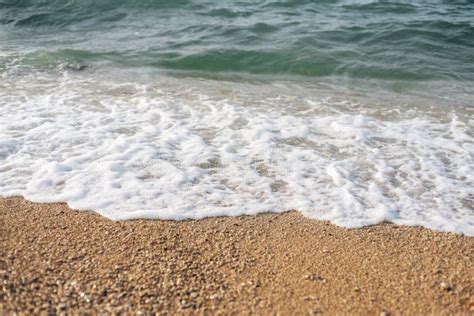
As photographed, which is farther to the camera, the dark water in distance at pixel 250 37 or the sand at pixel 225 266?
the dark water in distance at pixel 250 37

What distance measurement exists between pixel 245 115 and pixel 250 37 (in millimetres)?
4695

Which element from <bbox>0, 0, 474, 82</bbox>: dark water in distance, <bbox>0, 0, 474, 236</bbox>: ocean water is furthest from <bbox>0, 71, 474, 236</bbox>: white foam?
<bbox>0, 0, 474, 82</bbox>: dark water in distance

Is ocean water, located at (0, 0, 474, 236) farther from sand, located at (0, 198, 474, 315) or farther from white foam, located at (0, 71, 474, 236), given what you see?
sand, located at (0, 198, 474, 315)

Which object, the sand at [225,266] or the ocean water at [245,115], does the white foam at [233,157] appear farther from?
the sand at [225,266]

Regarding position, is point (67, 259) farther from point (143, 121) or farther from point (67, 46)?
point (67, 46)

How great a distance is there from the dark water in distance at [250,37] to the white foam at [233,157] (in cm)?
212

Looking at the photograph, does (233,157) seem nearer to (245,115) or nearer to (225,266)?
(245,115)

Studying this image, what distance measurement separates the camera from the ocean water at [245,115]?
11.8 feet

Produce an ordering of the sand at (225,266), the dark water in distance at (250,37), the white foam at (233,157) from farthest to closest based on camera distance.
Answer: the dark water in distance at (250,37) → the white foam at (233,157) → the sand at (225,266)

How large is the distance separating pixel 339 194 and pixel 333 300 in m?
1.34

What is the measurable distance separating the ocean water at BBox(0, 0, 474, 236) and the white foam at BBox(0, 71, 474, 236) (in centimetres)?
2

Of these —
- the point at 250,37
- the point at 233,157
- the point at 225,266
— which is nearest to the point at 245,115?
the point at 233,157

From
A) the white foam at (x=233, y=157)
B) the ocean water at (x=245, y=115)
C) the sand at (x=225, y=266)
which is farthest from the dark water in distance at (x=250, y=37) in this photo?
the sand at (x=225, y=266)

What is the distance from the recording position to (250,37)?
9648mm
